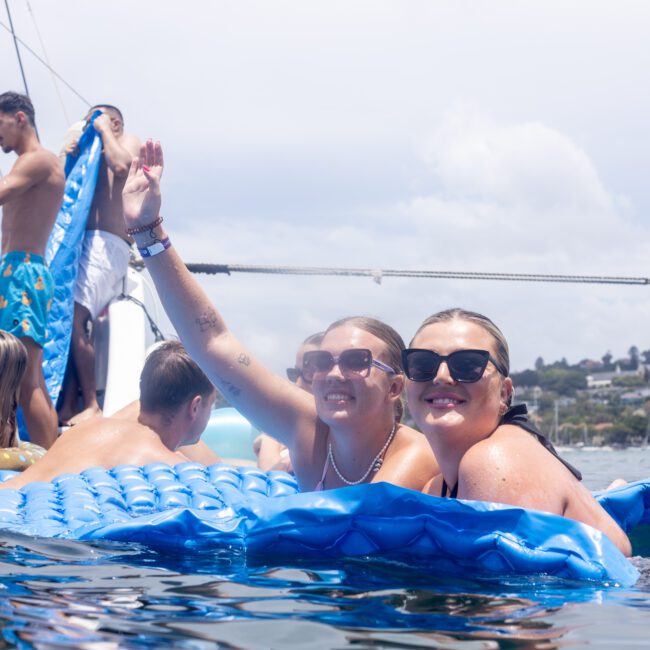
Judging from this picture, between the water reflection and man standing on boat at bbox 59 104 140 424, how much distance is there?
4.17m

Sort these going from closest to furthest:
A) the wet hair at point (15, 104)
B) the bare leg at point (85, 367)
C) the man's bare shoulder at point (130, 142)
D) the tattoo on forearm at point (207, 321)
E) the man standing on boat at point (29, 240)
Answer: the tattoo on forearm at point (207, 321) → the man standing on boat at point (29, 240) → the wet hair at point (15, 104) → the bare leg at point (85, 367) → the man's bare shoulder at point (130, 142)

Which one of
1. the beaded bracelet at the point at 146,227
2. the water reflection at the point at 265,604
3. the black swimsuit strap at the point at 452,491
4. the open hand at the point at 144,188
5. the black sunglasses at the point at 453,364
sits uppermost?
the open hand at the point at 144,188

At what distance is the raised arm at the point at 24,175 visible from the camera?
5.88 metres

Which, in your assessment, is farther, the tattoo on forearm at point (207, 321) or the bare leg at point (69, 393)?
the bare leg at point (69, 393)

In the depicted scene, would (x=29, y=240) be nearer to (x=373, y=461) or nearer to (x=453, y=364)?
(x=373, y=461)

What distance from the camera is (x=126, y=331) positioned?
7.38 meters

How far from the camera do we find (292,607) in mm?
→ 2174

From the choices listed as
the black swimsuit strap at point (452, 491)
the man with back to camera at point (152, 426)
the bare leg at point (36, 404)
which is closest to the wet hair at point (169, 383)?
the man with back to camera at point (152, 426)

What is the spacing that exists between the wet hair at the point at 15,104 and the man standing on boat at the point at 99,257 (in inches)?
46.8

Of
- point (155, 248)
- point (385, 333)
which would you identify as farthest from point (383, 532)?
point (155, 248)

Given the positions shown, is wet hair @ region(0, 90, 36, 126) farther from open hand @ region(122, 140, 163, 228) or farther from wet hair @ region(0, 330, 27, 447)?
open hand @ region(122, 140, 163, 228)

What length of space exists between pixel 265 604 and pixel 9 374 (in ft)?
9.87

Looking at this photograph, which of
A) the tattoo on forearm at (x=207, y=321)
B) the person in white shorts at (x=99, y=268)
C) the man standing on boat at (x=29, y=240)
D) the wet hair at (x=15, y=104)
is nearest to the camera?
the tattoo on forearm at (x=207, y=321)

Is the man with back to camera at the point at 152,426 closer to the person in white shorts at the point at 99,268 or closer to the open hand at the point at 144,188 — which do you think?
the open hand at the point at 144,188
